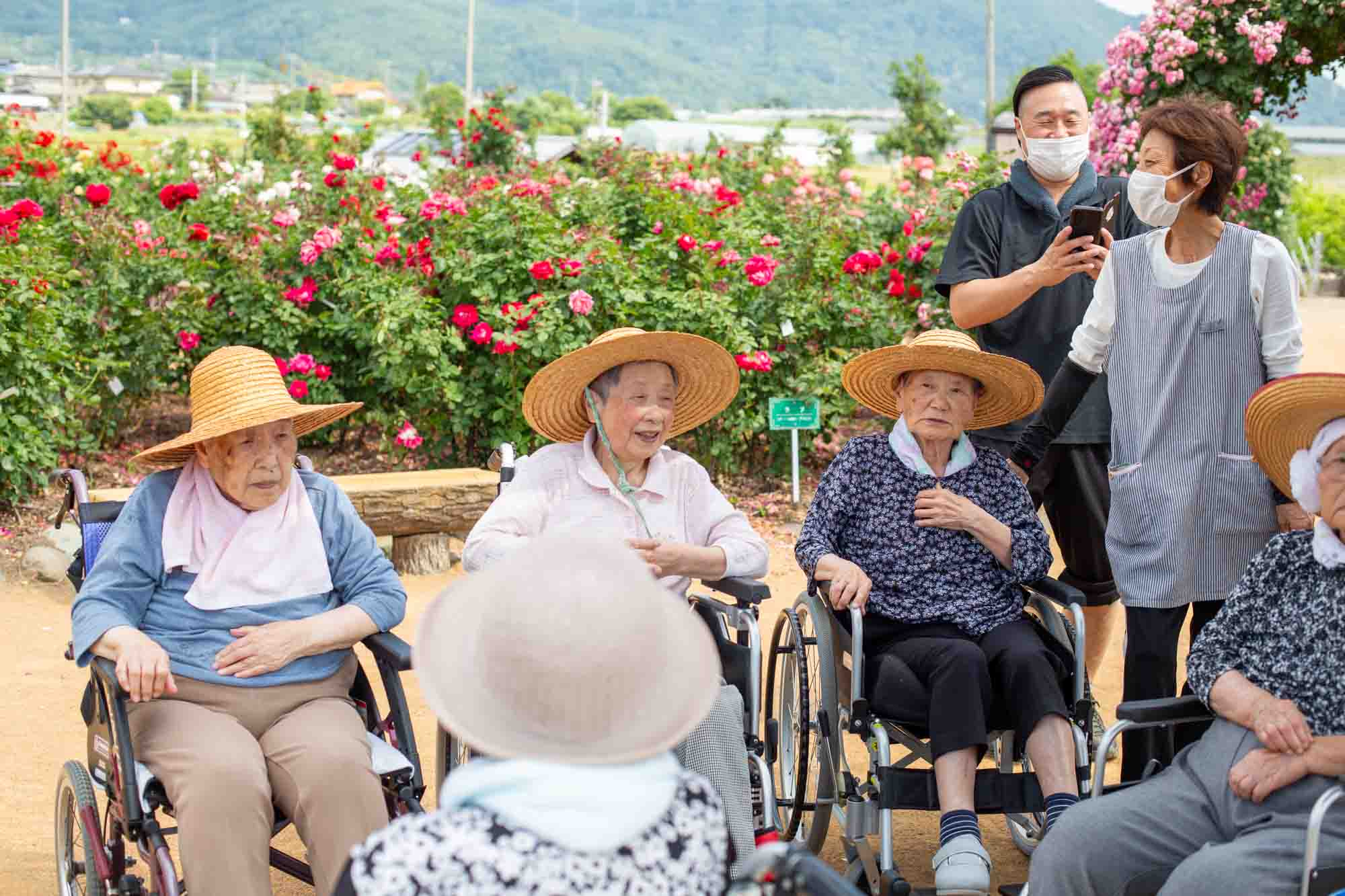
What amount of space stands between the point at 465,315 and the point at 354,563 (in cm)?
366

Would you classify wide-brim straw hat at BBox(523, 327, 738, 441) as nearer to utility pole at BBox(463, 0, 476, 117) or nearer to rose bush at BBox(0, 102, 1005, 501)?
rose bush at BBox(0, 102, 1005, 501)

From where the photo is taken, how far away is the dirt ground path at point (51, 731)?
11.7 ft

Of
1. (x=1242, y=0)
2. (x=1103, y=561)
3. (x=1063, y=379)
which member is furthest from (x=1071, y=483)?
(x=1242, y=0)

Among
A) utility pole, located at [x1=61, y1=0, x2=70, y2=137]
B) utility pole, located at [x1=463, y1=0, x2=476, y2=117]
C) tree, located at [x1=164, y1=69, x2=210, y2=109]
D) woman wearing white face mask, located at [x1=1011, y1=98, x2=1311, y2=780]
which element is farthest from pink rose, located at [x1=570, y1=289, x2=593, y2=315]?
tree, located at [x1=164, y1=69, x2=210, y2=109]

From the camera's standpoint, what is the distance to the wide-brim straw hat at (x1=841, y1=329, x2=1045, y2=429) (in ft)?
10.9

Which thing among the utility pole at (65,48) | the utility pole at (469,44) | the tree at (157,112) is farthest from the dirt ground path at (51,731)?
the tree at (157,112)

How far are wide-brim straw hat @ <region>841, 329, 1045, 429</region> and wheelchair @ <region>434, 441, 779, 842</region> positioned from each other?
0.63 meters

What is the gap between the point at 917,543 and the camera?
335 centimetres

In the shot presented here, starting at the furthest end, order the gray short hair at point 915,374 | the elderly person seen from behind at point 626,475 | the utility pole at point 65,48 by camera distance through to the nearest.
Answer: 1. the utility pole at point 65,48
2. the gray short hair at point 915,374
3. the elderly person seen from behind at point 626,475

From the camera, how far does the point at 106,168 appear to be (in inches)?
330

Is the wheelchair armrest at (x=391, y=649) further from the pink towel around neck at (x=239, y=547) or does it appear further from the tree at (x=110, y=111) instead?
the tree at (x=110, y=111)

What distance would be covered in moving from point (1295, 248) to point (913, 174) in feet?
50.1

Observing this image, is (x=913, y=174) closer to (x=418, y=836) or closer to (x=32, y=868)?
(x=32, y=868)

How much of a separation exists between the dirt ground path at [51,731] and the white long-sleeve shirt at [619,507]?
970mm
